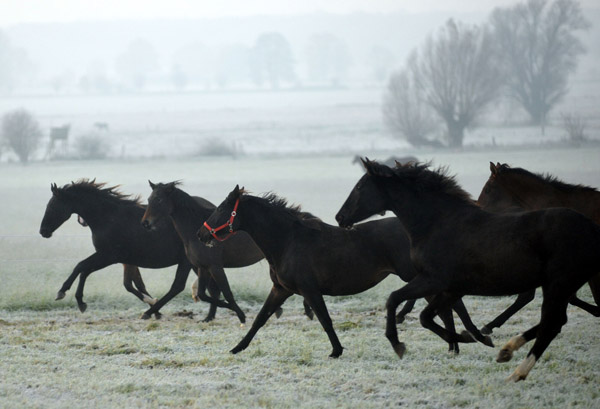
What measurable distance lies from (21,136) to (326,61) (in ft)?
375

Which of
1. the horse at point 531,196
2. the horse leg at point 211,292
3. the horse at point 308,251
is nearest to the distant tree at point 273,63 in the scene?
the horse leg at point 211,292

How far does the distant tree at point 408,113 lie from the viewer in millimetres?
61094

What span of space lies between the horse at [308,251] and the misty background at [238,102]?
43.9 metres

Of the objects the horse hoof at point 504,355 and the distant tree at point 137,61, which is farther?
the distant tree at point 137,61

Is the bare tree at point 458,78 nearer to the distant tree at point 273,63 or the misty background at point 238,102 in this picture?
the misty background at point 238,102

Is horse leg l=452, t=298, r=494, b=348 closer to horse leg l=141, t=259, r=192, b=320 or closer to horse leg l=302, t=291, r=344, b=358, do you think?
horse leg l=302, t=291, r=344, b=358

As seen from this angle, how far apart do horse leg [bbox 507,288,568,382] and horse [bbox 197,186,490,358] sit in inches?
59.6

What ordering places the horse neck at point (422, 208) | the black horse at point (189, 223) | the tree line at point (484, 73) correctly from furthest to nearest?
the tree line at point (484, 73) → the black horse at point (189, 223) → the horse neck at point (422, 208)

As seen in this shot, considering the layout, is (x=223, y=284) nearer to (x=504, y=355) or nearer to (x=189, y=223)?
(x=189, y=223)

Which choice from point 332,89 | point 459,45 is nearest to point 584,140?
point 459,45

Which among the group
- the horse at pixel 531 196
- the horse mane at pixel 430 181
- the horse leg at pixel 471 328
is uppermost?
the horse mane at pixel 430 181

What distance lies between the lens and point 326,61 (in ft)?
525

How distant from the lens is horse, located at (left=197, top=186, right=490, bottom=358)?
7801 mm

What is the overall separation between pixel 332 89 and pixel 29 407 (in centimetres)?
12845
